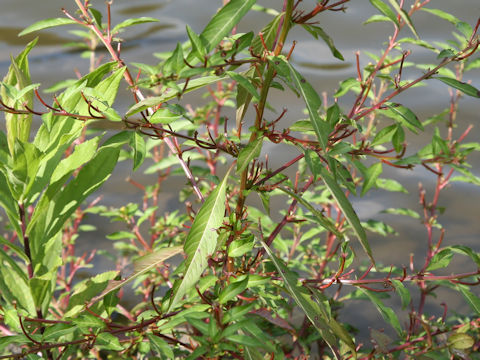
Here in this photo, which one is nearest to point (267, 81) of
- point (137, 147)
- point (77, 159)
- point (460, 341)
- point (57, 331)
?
point (137, 147)

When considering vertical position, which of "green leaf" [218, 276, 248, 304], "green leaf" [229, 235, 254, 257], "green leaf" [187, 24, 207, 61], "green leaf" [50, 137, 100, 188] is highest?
"green leaf" [187, 24, 207, 61]

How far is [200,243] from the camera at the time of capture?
1153mm

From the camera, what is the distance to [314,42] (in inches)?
163

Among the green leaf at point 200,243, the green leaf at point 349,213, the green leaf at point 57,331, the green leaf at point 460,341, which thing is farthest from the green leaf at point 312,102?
the green leaf at point 460,341

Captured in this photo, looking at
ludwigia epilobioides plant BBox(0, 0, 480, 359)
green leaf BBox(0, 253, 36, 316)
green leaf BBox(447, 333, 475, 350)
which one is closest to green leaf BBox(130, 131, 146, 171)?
ludwigia epilobioides plant BBox(0, 0, 480, 359)

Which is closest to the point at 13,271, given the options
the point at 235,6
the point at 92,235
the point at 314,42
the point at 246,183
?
the point at 246,183

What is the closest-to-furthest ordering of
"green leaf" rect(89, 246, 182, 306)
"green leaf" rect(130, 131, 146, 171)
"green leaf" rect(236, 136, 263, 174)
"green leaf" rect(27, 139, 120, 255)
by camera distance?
"green leaf" rect(236, 136, 263, 174), "green leaf" rect(130, 131, 146, 171), "green leaf" rect(89, 246, 182, 306), "green leaf" rect(27, 139, 120, 255)

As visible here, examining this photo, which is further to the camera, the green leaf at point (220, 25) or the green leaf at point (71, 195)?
Result: the green leaf at point (71, 195)

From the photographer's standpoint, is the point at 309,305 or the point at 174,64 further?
the point at 309,305

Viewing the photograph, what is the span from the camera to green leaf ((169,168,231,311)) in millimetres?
1124

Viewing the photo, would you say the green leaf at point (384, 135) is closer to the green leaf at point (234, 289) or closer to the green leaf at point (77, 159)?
the green leaf at point (234, 289)

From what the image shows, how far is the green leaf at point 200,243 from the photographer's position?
1124 mm

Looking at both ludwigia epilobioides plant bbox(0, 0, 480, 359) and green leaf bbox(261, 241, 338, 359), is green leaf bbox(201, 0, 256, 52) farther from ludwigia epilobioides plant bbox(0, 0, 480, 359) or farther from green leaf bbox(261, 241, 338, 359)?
green leaf bbox(261, 241, 338, 359)

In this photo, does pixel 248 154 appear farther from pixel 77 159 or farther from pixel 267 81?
pixel 77 159
